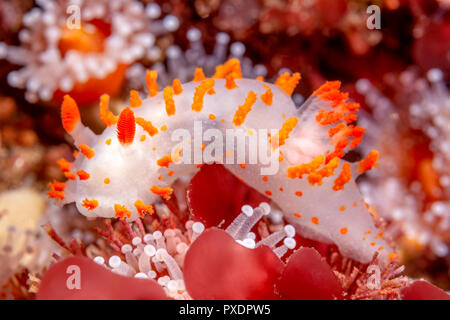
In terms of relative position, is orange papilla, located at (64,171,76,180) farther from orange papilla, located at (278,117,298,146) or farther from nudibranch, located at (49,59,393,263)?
orange papilla, located at (278,117,298,146)

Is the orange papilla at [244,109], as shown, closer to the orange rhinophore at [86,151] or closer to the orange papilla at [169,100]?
the orange papilla at [169,100]

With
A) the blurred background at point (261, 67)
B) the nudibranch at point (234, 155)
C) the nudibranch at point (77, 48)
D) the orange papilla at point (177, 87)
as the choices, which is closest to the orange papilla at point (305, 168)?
the nudibranch at point (234, 155)

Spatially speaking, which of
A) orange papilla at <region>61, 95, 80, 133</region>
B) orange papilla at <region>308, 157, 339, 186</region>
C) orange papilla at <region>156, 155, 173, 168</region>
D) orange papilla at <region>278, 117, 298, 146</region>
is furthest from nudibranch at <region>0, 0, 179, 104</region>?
orange papilla at <region>308, 157, 339, 186</region>

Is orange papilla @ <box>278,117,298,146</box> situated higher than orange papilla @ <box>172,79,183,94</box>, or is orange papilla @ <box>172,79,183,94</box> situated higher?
orange papilla @ <box>172,79,183,94</box>

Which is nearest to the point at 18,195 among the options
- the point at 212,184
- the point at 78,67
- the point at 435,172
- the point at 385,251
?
the point at 78,67

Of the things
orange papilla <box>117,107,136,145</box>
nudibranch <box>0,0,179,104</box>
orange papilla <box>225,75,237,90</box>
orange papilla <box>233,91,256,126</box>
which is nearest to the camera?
orange papilla <box>117,107,136,145</box>

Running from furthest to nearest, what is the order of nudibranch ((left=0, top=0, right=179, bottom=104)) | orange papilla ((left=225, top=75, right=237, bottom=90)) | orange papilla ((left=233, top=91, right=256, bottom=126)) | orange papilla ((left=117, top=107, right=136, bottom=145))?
nudibranch ((left=0, top=0, right=179, bottom=104)) → orange papilla ((left=225, top=75, right=237, bottom=90)) → orange papilla ((left=233, top=91, right=256, bottom=126)) → orange papilla ((left=117, top=107, right=136, bottom=145))

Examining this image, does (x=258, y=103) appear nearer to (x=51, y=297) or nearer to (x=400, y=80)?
(x=51, y=297)

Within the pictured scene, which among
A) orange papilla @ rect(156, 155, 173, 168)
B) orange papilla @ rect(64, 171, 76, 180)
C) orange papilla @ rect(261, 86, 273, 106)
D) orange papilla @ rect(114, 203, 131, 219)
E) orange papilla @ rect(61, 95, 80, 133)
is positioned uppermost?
orange papilla @ rect(261, 86, 273, 106)
